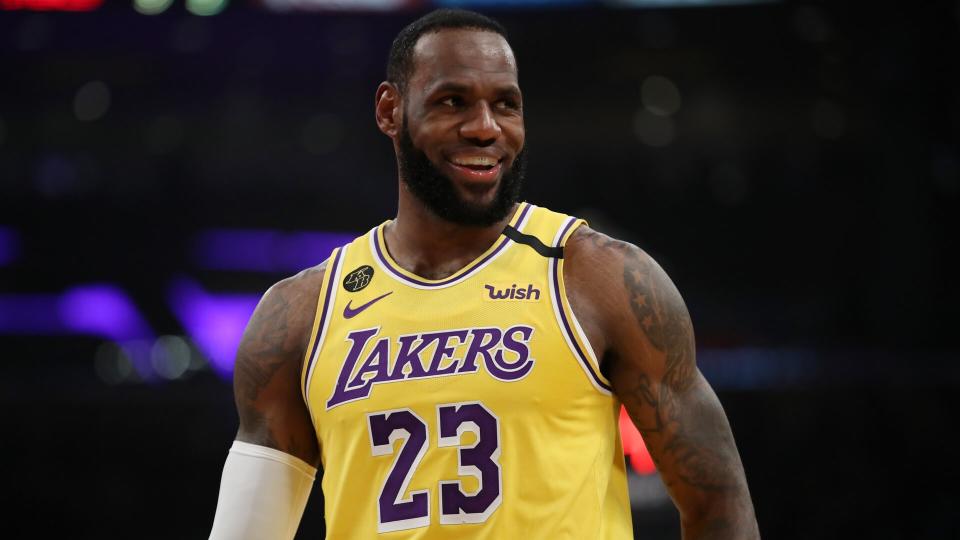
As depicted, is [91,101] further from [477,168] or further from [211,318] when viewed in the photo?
[477,168]

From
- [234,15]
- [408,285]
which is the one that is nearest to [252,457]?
[408,285]

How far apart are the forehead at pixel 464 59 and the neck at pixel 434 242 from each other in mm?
320

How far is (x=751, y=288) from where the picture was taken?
42.5 feet

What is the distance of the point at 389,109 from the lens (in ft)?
10.4

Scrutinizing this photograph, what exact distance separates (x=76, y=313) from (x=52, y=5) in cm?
448

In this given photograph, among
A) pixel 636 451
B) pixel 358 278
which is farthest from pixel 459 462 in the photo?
pixel 636 451

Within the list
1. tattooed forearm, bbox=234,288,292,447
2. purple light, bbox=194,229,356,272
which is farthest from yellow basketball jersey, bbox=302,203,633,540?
purple light, bbox=194,229,356,272

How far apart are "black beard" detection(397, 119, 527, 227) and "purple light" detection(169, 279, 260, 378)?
1030 centimetres

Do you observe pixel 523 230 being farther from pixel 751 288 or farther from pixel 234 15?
pixel 751 288

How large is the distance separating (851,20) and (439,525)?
32.4ft

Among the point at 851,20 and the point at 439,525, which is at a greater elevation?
the point at 851,20

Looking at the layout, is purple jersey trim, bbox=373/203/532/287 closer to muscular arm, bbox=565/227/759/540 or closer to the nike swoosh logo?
the nike swoosh logo

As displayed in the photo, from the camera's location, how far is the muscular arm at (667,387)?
8.91 feet

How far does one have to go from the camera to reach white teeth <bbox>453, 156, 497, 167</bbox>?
2.91 metres
